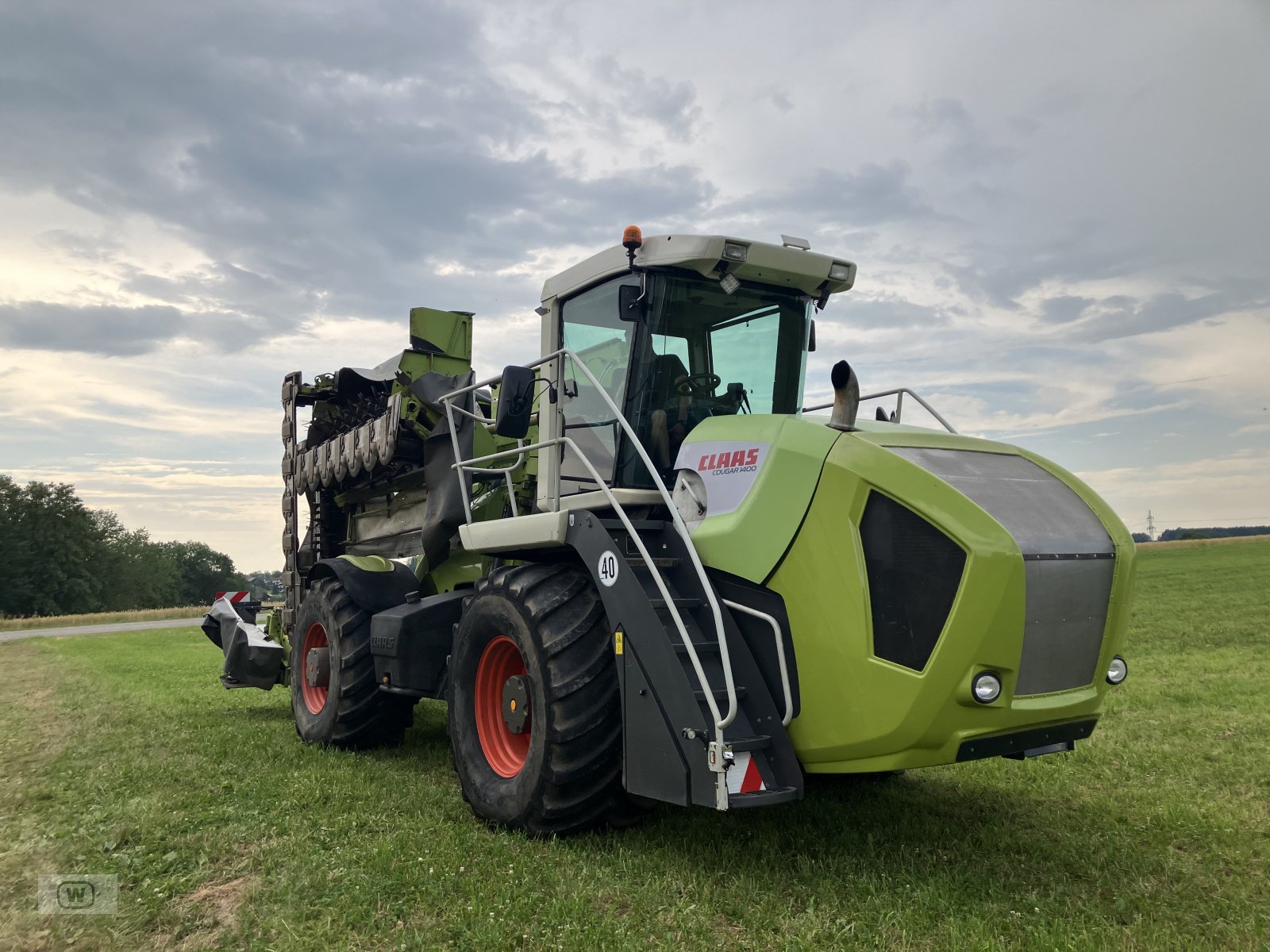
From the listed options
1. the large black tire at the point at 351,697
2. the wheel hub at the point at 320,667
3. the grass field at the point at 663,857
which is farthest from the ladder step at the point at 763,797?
the wheel hub at the point at 320,667

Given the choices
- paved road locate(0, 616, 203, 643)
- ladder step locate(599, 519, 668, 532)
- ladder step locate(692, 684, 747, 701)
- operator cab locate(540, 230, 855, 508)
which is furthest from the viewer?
paved road locate(0, 616, 203, 643)

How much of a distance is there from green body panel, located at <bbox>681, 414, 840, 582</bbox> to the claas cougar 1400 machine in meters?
0.01

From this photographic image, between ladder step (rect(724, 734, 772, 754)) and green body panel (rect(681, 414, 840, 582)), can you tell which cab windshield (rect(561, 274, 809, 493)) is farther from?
ladder step (rect(724, 734, 772, 754))

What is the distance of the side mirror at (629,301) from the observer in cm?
525

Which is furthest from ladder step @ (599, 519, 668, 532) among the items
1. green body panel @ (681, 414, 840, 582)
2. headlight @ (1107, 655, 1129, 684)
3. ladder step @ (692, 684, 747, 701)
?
headlight @ (1107, 655, 1129, 684)

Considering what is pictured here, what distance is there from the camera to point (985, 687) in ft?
12.6

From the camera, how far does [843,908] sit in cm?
382

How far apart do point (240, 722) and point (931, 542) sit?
7.52 m

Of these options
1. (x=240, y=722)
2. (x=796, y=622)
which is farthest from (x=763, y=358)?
(x=240, y=722)

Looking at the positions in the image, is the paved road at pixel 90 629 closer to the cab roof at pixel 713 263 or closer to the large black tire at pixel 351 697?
the large black tire at pixel 351 697

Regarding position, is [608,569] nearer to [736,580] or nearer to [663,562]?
[663,562]

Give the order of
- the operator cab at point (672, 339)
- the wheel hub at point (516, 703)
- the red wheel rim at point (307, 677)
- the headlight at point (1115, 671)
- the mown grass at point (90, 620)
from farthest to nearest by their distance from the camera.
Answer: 1. the mown grass at point (90, 620)
2. the red wheel rim at point (307, 677)
3. the operator cab at point (672, 339)
4. the wheel hub at point (516, 703)
5. the headlight at point (1115, 671)

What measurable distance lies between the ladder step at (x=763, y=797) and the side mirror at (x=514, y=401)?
93.7 inches

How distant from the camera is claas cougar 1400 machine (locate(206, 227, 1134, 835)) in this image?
3900 millimetres
